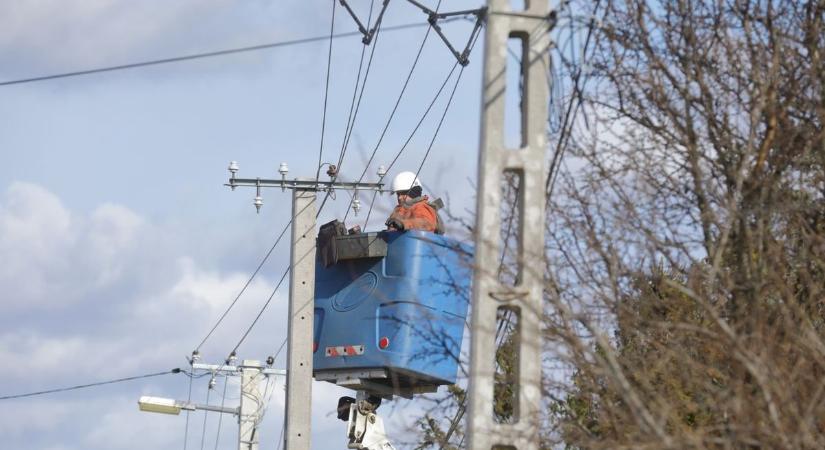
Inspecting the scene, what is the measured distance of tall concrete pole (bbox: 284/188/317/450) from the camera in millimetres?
16641

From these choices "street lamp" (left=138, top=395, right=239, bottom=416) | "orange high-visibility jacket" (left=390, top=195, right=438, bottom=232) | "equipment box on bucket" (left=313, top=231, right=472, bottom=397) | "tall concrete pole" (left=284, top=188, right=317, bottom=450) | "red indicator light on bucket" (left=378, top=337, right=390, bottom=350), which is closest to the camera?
"equipment box on bucket" (left=313, top=231, right=472, bottom=397)

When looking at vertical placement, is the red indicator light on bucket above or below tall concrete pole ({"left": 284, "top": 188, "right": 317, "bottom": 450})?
below

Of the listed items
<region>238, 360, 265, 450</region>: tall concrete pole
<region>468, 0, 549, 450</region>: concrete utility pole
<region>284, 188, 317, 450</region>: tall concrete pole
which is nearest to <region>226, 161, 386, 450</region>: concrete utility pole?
<region>284, 188, 317, 450</region>: tall concrete pole

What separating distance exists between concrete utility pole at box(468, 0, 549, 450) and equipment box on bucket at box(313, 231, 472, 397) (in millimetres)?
3509

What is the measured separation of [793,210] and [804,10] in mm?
1644

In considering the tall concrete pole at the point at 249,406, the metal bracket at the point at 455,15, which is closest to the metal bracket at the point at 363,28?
the metal bracket at the point at 455,15

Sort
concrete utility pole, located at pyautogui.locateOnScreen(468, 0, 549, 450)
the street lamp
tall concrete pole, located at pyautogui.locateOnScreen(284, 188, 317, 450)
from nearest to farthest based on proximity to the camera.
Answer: concrete utility pole, located at pyautogui.locateOnScreen(468, 0, 549, 450) < tall concrete pole, located at pyautogui.locateOnScreen(284, 188, 317, 450) < the street lamp

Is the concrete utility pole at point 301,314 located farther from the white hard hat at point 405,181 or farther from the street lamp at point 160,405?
the street lamp at point 160,405

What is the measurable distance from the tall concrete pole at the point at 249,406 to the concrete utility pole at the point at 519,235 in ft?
61.7

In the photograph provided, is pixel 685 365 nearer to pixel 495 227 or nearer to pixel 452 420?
pixel 495 227

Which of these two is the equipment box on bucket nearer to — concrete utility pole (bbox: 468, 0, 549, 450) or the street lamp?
concrete utility pole (bbox: 468, 0, 549, 450)

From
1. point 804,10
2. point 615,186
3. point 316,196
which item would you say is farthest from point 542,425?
point 316,196

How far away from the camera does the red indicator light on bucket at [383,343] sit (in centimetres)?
1356

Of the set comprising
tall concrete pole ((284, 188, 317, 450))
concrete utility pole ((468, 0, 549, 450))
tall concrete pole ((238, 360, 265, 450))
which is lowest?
concrete utility pole ((468, 0, 549, 450))
